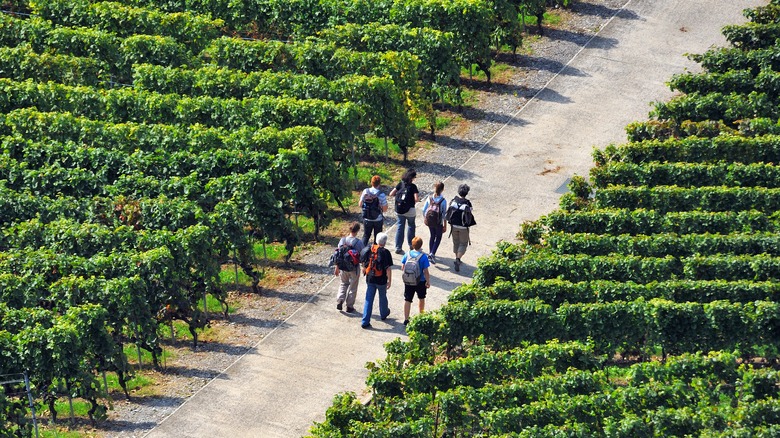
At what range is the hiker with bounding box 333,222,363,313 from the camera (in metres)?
28.6

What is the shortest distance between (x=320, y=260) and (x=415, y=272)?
4.14 metres

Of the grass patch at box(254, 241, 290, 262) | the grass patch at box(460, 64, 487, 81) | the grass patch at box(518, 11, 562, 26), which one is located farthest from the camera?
the grass patch at box(518, 11, 562, 26)

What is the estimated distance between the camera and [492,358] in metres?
25.1

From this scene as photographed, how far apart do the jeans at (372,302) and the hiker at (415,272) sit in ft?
1.53

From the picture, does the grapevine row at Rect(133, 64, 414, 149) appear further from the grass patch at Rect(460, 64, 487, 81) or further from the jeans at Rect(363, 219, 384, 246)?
the jeans at Rect(363, 219, 384, 246)

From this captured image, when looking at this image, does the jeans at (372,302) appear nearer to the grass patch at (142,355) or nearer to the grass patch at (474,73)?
the grass patch at (142,355)

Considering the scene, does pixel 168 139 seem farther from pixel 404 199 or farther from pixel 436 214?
pixel 436 214

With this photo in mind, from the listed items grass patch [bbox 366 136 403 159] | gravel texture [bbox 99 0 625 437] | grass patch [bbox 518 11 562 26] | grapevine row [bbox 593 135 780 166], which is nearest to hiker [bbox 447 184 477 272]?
gravel texture [bbox 99 0 625 437]

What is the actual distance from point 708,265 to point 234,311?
9033 millimetres

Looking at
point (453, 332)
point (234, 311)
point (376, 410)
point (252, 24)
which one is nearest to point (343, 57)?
point (252, 24)

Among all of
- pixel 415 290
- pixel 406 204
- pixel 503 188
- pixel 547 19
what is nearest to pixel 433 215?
pixel 406 204

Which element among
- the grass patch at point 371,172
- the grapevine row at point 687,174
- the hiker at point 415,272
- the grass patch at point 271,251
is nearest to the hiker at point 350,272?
the hiker at point 415,272

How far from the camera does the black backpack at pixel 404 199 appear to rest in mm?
30344

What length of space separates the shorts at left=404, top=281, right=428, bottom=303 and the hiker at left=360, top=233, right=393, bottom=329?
409 millimetres
